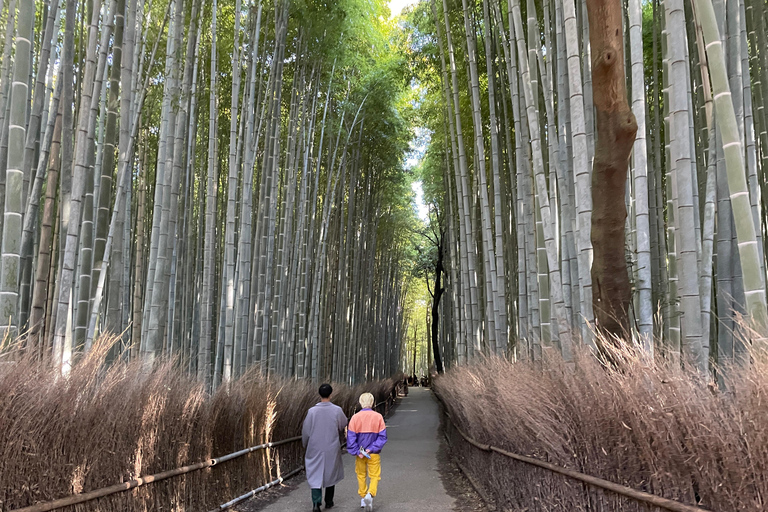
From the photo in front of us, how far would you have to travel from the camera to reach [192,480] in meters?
3.40

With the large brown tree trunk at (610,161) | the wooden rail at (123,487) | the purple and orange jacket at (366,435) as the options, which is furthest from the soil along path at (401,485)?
the large brown tree trunk at (610,161)

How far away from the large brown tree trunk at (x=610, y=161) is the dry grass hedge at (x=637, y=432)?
0.46m

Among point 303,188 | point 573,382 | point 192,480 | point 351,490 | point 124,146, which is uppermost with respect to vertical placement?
point 303,188

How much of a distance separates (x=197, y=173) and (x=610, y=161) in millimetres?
7765

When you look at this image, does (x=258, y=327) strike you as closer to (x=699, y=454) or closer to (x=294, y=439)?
(x=294, y=439)

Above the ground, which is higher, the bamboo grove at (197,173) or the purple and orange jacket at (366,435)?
the bamboo grove at (197,173)

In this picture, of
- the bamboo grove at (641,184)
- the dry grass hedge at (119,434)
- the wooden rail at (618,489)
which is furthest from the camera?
the bamboo grove at (641,184)

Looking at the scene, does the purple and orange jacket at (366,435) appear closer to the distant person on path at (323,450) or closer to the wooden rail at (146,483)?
the distant person on path at (323,450)

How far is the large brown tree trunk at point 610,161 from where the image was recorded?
2721 millimetres

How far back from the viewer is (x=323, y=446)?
3.95 m

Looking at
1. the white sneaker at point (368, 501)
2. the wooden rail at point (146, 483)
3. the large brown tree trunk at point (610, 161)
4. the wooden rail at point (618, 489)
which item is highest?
the large brown tree trunk at point (610, 161)

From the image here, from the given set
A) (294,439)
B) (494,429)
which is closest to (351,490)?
(294,439)

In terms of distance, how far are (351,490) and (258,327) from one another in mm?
2177

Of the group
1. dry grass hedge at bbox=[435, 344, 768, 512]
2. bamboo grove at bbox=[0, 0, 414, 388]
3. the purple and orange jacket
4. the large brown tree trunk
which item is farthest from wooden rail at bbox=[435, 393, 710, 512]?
bamboo grove at bbox=[0, 0, 414, 388]
